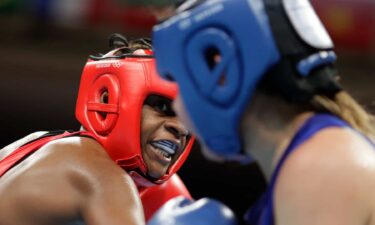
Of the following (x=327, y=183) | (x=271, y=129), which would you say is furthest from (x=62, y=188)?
(x=327, y=183)

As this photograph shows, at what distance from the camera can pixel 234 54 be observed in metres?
0.96

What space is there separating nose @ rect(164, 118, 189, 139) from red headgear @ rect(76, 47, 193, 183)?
0.23ft

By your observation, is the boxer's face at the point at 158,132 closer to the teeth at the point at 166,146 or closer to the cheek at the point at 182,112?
the teeth at the point at 166,146

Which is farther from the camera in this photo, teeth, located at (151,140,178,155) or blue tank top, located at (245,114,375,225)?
teeth, located at (151,140,178,155)

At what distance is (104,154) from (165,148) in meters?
Answer: 0.18

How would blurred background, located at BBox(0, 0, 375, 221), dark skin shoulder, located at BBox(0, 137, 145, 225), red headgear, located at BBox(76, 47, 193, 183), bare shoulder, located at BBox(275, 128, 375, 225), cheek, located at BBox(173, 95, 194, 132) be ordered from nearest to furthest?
bare shoulder, located at BBox(275, 128, 375, 225) → cheek, located at BBox(173, 95, 194, 132) → dark skin shoulder, located at BBox(0, 137, 145, 225) → red headgear, located at BBox(76, 47, 193, 183) → blurred background, located at BBox(0, 0, 375, 221)

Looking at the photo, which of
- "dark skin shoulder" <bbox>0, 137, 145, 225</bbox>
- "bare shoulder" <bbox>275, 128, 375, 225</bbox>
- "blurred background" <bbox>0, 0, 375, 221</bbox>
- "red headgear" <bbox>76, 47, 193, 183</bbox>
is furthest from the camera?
"blurred background" <bbox>0, 0, 375, 221</bbox>

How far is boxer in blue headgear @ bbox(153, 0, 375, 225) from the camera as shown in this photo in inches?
35.8

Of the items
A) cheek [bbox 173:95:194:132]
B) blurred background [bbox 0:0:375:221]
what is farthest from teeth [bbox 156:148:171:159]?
blurred background [bbox 0:0:375:221]

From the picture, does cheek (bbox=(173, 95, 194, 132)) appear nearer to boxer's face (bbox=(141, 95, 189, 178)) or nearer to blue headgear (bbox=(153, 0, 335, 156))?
blue headgear (bbox=(153, 0, 335, 156))

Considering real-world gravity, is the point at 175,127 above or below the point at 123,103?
below

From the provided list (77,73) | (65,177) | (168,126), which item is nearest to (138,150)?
(168,126)

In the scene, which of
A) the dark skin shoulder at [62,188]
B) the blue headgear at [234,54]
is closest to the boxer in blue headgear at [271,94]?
the blue headgear at [234,54]

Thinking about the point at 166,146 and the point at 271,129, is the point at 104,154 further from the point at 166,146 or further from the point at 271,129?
the point at 271,129
